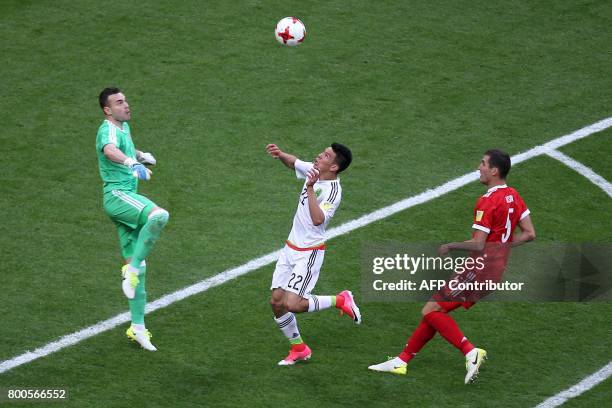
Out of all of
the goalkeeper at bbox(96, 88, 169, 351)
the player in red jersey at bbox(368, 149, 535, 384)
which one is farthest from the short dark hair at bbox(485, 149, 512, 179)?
the goalkeeper at bbox(96, 88, 169, 351)

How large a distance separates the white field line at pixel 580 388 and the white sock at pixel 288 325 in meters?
2.39

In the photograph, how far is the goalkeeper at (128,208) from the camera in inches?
418

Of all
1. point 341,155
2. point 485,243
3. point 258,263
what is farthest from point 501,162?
point 258,263

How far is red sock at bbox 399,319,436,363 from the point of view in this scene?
10.6 metres

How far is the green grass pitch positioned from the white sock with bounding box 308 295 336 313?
0.50 m

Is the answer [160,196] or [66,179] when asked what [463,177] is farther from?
[66,179]

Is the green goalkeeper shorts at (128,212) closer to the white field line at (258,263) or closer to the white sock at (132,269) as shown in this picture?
the white sock at (132,269)

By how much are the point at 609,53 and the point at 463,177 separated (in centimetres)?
435

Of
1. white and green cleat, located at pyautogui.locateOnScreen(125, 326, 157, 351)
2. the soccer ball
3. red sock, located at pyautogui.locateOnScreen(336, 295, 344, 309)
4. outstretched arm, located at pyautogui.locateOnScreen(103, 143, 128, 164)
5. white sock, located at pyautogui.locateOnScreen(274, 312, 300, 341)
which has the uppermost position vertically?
the soccer ball

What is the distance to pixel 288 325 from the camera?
10.6m

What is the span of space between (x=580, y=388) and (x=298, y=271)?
2.88 meters

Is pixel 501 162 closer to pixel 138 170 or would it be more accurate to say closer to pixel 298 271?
pixel 298 271

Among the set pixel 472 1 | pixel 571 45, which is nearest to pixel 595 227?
pixel 571 45

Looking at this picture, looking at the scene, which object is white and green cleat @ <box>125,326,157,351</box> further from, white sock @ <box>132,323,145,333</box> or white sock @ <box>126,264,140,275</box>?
white sock @ <box>126,264,140,275</box>
